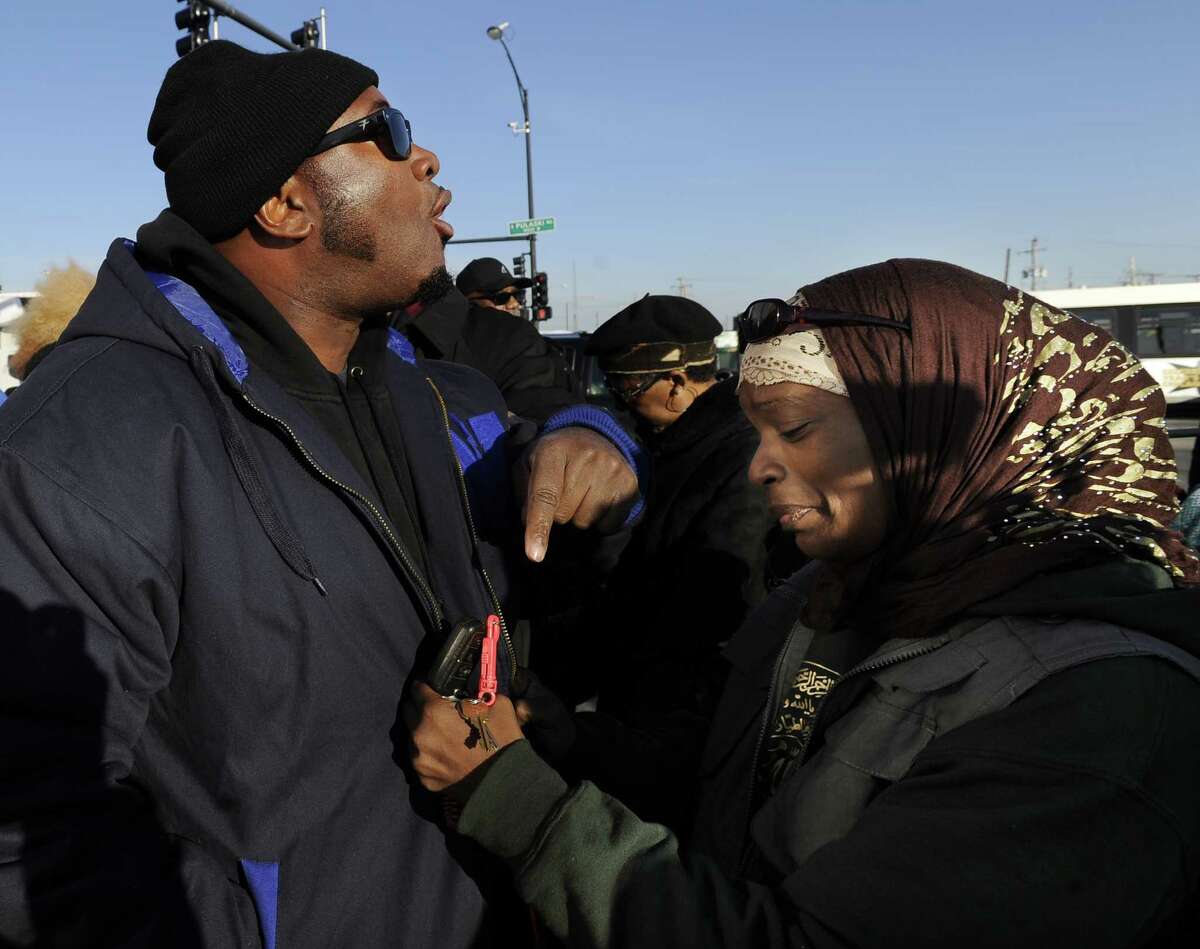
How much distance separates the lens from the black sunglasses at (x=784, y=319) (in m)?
1.77

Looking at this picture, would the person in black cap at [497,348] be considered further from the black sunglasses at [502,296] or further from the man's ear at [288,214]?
the man's ear at [288,214]

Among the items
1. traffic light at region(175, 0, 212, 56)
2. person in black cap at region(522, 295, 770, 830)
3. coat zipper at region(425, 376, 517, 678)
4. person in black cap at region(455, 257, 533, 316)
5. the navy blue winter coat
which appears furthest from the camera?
traffic light at region(175, 0, 212, 56)

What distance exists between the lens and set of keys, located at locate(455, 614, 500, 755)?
5.67ft

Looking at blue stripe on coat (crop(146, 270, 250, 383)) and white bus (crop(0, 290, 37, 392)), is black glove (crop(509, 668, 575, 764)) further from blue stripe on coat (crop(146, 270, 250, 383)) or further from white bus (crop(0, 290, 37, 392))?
white bus (crop(0, 290, 37, 392))

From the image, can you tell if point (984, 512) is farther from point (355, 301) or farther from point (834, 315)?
point (355, 301)

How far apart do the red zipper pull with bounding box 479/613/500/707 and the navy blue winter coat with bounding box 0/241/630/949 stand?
0.39 ft

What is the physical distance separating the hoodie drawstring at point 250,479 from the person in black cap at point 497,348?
2.87 meters

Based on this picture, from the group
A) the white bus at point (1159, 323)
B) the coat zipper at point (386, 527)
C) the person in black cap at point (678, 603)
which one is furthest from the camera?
the white bus at point (1159, 323)

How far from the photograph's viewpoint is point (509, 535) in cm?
229

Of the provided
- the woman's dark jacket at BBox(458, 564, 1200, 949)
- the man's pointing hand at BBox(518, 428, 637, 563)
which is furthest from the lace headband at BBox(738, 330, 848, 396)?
the woman's dark jacket at BBox(458, 564, 1200, 949)

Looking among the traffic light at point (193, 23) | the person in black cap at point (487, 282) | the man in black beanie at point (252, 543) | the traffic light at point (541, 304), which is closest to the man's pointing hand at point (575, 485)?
the man in black beanie at point (252, 543)

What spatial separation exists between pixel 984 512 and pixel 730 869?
2.67 ft

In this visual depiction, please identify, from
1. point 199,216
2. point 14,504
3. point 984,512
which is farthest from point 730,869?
point 199,216

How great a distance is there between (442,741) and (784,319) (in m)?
1.02
